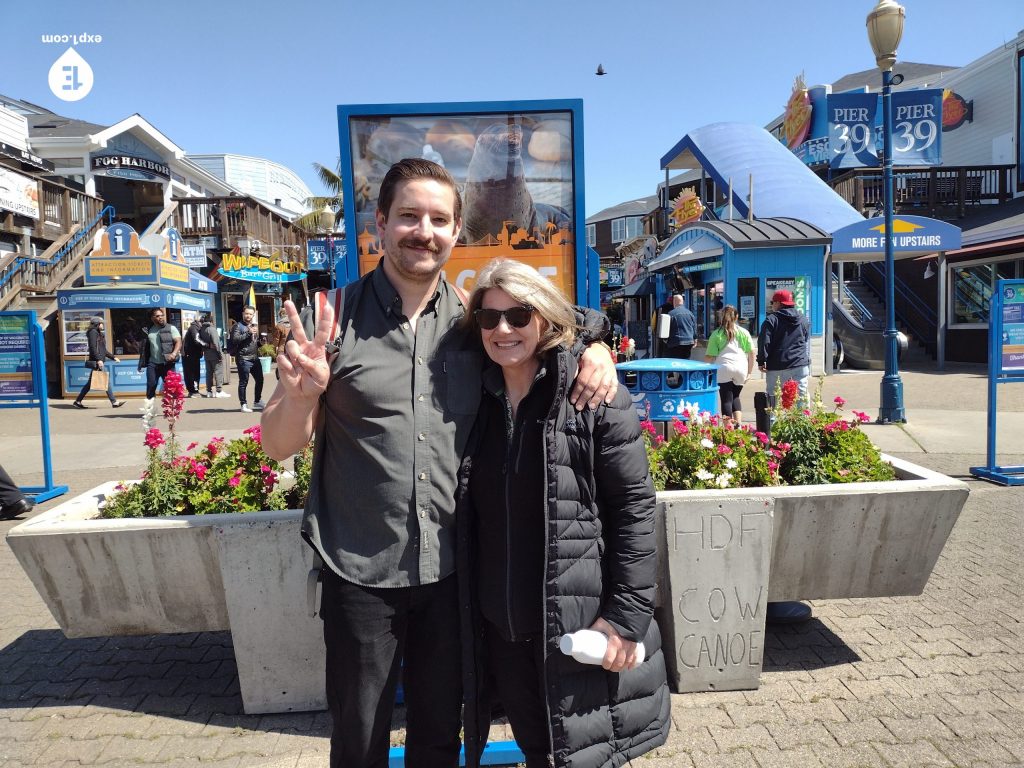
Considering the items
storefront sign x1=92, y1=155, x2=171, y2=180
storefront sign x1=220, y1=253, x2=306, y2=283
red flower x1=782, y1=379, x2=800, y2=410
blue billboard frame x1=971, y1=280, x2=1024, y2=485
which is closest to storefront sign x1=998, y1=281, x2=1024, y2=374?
blue billboard frame x1=971, y1=280, x2=1024, y2=485

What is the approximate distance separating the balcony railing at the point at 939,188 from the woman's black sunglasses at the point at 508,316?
2407 cm

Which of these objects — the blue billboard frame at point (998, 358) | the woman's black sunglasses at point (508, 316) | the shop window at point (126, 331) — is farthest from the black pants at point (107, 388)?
the blue billboard frame at point (998, 358)

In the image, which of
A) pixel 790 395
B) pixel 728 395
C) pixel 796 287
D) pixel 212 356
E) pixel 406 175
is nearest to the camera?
A: pixel 406 175

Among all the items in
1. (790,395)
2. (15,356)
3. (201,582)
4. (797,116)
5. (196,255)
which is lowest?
(201,582)

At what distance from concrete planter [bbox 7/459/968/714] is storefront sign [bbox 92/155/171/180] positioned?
26619 mm

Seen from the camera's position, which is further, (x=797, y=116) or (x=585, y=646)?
(x=797, y=116)

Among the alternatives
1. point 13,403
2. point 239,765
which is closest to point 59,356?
point 13,403

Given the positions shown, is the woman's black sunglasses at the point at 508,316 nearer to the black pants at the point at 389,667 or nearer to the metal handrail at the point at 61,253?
the black pants at the point at 389,667

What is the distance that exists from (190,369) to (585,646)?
14.7 metres

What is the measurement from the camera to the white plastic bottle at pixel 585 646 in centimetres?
185

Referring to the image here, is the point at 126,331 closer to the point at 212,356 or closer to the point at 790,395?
the point at 212,356

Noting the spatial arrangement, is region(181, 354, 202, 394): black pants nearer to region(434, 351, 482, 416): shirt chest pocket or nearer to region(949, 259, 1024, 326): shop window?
region(434, 351, 482, 416): shirt chest pocket

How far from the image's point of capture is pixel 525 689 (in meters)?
2.02

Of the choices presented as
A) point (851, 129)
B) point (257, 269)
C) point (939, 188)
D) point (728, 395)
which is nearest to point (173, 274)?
point (257, 269)
